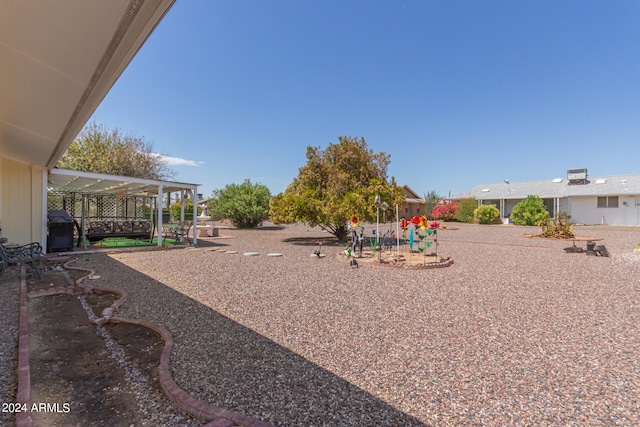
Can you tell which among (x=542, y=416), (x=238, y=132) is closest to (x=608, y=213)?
(x=238, y=132)

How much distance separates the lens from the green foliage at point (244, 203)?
2308 cm

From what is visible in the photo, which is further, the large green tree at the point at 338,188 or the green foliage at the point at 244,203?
the green foliage at the point at 244,203

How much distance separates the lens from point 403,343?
3537 millimetres

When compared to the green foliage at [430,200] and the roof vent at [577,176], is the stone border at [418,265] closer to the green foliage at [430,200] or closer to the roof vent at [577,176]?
the green foliage at [430,200]

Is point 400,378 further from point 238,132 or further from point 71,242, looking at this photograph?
point 238,132

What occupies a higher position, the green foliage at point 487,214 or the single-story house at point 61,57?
the single-story house at point 61,57

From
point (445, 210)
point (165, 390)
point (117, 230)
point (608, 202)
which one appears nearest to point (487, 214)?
point (445, 210)

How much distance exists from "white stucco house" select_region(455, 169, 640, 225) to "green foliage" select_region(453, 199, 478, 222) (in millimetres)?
2717

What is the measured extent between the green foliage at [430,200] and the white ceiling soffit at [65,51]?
108 ft

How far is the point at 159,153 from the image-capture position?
86.0 feet

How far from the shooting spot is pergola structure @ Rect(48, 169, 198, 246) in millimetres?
10000

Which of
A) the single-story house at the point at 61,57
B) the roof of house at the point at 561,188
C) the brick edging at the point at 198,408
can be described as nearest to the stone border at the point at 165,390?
the brick edging at the point at 198,408

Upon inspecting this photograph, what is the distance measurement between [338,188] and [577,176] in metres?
28.1

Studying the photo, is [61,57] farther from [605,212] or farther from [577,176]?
[577,176]
